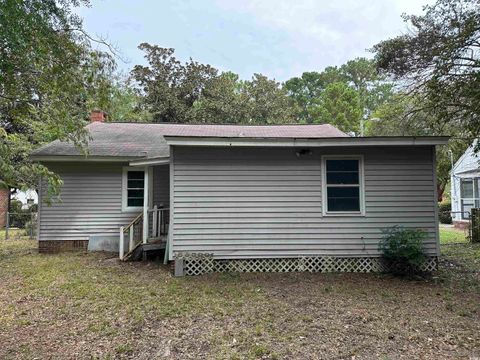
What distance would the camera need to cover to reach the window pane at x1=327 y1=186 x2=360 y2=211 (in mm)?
7586

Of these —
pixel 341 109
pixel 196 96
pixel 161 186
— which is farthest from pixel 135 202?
pixel 341 109

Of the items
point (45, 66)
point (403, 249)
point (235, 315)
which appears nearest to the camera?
point (235, 315)

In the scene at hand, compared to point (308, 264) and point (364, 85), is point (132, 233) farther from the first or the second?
point (364, 85)

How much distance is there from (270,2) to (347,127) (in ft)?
80.5

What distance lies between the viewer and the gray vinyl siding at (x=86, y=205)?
1002cm

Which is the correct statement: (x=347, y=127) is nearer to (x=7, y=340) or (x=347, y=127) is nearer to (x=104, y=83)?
(x=104, y=83)

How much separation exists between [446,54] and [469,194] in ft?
40.4

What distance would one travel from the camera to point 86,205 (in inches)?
397

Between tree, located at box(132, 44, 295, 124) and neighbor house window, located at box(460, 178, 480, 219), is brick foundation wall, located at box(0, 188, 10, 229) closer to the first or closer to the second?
tree, located at box(132, 44, 295, 124)

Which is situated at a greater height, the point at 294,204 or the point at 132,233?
the point at 294,204

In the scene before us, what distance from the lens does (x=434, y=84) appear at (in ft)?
23.2

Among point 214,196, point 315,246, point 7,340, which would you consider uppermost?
point 214,196

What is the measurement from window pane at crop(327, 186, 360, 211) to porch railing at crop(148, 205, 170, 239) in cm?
421

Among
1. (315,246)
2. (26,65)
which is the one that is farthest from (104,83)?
(315,246)
